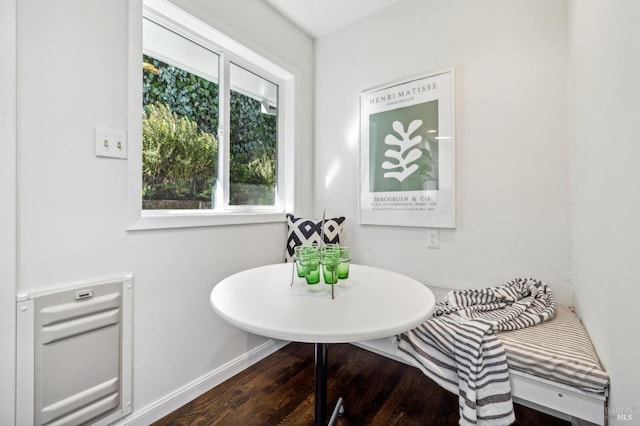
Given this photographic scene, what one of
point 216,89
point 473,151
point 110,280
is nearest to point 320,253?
point 110,280

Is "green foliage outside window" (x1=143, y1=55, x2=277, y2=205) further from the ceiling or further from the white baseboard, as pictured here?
the white baseboard

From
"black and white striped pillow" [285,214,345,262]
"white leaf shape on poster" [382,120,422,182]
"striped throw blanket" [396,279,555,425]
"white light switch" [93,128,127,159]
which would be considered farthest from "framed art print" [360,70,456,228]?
"white light switch" [93,128,127,159]

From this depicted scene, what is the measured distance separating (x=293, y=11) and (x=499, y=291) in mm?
2345

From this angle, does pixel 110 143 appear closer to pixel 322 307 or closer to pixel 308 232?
pixel 322 307

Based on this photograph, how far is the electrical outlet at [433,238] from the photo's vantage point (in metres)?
1.76

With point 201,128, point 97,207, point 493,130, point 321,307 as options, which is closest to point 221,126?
point 201,128

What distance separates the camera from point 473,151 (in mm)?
1636

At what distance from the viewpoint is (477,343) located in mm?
1015

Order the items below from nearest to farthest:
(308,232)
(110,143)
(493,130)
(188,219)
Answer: (110,143), (188,219), (493,130), (308,232)

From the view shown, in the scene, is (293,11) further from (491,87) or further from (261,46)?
(491,87)

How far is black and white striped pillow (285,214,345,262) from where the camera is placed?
6.50 ft

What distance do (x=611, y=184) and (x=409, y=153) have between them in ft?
3.67

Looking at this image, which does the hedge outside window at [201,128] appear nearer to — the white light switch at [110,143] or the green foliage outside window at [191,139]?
the green foliage outside window at [191,139]

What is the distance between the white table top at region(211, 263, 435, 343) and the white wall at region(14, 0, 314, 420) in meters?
0.47
